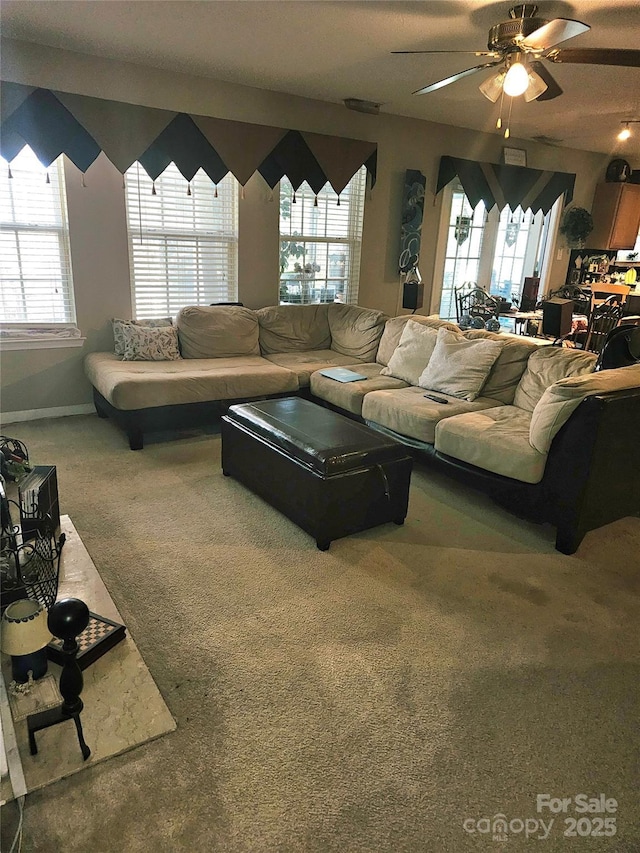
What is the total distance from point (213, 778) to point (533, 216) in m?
7.43

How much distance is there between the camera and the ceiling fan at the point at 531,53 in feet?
9.00

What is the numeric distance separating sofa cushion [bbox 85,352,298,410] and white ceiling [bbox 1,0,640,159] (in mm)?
2139

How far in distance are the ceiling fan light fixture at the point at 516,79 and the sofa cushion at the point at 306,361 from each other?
2.35m

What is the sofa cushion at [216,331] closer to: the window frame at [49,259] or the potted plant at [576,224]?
the window frame at [49,259]

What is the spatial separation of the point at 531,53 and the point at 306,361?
264cm

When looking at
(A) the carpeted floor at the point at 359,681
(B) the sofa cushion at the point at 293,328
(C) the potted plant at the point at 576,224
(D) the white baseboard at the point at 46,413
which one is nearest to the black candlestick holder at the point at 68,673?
(A) the carpeted floor at the point at 359,681

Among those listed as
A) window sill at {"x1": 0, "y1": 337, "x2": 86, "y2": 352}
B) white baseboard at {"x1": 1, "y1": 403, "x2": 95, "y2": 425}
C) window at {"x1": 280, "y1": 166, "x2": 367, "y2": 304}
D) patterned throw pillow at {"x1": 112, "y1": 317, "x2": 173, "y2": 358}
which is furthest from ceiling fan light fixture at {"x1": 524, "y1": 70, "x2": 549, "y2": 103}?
white baseboard at {"x1": 1, "y1": 403, "x2": 95, "y2": 425}

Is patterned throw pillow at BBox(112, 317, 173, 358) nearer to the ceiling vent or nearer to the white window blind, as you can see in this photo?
the white window blind

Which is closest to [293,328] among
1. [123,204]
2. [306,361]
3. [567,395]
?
[306,361]

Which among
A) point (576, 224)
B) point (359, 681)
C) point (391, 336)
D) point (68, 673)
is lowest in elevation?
point (359, 681)

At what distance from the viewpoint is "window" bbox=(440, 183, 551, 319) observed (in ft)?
21.2

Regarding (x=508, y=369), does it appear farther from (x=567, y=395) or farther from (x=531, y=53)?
(x=531, y=53)

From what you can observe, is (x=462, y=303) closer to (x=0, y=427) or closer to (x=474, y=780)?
(x=0, y=427)

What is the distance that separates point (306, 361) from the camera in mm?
4828
